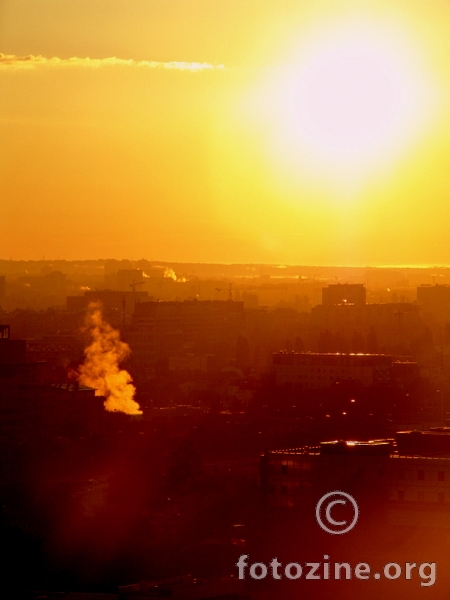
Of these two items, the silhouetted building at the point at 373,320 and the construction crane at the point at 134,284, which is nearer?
the silhouetted building at the point at 373,320

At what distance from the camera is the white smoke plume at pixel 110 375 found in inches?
1026

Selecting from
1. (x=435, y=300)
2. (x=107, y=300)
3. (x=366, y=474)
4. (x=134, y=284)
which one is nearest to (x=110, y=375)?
(x=366, y=474)

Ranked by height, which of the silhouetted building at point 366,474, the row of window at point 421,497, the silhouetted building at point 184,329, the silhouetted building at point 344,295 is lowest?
the row of window at point 421,497

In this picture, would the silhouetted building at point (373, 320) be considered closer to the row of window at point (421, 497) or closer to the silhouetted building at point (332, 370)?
the silhouetted building at point (332, 370)

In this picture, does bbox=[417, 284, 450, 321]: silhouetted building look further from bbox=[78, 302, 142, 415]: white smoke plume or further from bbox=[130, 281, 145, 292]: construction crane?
bbox=[78, 302, 142, 415]: white smoke plume

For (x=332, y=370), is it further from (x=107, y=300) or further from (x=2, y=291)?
(x=2, y=291)

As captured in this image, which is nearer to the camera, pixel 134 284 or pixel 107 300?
pixel 107 300

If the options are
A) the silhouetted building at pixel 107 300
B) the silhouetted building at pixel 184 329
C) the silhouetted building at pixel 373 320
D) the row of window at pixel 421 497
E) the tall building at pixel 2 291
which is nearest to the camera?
the row of window at pixel 421 497

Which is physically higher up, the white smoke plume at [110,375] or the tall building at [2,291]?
the tall building at [2,291]

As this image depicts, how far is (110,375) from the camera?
97.6 feet

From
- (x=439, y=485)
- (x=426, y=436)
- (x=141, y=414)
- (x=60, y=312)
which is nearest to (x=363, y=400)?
(x=141, y=414)

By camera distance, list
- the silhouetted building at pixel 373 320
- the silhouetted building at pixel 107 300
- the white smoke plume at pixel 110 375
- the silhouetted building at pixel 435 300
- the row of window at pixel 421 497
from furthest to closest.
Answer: the silhouetted building at pixel 435 300 < the silhouetted building at pixel 107 300 < the silhouetted building at pixel 373 320 < the white smoke plume at pixel 110 375 < the row of window at pixel 421 497

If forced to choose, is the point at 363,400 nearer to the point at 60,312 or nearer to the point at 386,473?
the point at 386,473

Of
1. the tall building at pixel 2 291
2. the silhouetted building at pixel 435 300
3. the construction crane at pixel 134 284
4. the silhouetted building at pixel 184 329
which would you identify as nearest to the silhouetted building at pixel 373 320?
the silhouetted building at pixel 184 329
